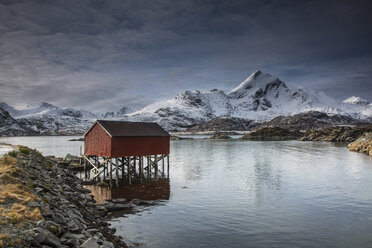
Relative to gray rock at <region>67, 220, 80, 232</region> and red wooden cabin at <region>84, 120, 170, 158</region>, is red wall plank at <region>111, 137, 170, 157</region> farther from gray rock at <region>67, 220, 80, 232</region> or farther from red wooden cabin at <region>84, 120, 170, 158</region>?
gray rock at <region>67, 220, 80, 232</region>

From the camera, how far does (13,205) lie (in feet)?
41.8

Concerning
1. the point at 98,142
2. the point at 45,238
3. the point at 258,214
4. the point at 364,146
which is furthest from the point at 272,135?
the point at 45,238

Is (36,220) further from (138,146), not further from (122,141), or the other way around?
(138,146)

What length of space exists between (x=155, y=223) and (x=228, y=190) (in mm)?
12228

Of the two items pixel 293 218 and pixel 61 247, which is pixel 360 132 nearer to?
pixel 293 218

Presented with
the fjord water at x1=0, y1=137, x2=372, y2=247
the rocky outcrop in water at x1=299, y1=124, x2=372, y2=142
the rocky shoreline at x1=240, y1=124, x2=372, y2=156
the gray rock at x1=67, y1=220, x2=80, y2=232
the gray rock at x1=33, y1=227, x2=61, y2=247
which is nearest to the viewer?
the gray rock at x1=33, y1=227, x2=61, y2=247

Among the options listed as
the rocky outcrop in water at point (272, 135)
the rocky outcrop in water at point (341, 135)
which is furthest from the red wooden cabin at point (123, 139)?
the rocky outcrop in water at point (272, 135)

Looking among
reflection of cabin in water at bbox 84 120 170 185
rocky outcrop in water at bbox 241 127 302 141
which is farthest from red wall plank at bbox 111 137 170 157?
rocky outcrop in water at bbox 241 127 302 141

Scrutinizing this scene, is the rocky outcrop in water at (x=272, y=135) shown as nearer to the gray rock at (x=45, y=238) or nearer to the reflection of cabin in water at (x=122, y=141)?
the reflection of cabin in water at (x=122, y=141)

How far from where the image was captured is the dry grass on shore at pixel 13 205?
414 inches

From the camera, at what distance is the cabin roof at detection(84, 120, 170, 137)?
34375 mm

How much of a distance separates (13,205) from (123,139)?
21991mm

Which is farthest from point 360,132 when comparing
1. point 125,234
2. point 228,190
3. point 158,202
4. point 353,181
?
point 125,234

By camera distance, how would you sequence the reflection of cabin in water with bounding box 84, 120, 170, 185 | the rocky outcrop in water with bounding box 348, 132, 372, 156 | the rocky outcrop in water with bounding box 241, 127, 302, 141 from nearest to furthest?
the reflection of cabin in water with bounding box 84, 120, 170, 185
the rocky outcrop in water with bounding box 348, 132, 372, 156
the rocky outcrop in water with bounding box 241, 127, 302, 141
